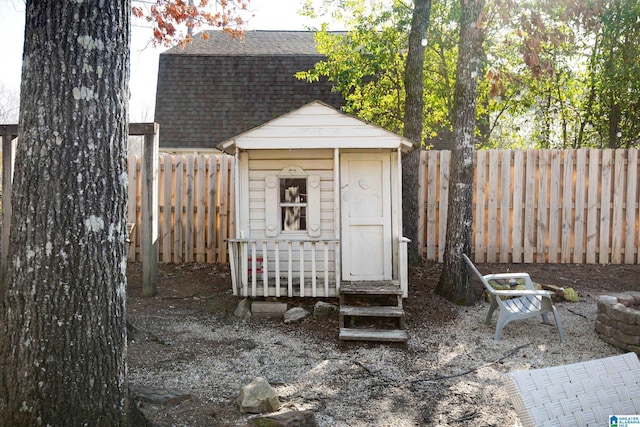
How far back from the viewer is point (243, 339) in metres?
6.76

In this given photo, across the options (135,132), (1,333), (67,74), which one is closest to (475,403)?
(1,333)

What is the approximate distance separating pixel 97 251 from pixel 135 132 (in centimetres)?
555

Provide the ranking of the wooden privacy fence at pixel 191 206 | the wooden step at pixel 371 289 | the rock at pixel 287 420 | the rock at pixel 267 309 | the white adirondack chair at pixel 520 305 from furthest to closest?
1. the wooden privacy fence at pixel 191 206
2. the rock at pixel 267 309
3. the wooden step at pixel 371 289
4. the white adirondack chair at pixel 520 305
5. the rock at pixel 287 420

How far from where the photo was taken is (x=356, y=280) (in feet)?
27.3

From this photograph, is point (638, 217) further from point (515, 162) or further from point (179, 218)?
point (179, 218)

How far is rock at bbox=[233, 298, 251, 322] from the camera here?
7777mm

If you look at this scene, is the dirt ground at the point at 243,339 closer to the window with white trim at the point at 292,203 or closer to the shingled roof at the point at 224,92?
the window with white trim at the point at 292,203

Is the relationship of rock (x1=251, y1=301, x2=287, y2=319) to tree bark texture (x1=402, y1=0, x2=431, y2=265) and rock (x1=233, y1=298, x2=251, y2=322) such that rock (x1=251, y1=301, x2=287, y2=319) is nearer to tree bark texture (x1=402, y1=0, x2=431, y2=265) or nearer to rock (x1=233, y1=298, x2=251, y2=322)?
rock (x1=233, y1=298, x2=251, y2=322)

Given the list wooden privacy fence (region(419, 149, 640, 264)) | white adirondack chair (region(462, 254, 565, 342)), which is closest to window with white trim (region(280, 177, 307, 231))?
white adirondack chair (region(462, 254, 565, 342))

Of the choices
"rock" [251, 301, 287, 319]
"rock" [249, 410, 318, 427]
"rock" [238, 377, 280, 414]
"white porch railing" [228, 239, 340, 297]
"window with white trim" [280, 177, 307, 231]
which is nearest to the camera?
"rock" [249, 410, 318, 427]

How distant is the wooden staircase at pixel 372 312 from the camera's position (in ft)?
21.6

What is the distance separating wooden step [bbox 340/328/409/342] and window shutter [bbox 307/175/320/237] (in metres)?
1.97

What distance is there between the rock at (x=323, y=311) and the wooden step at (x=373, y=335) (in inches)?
37.7

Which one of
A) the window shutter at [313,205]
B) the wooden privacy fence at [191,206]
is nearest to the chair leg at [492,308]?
the window shutter at [313,205]
